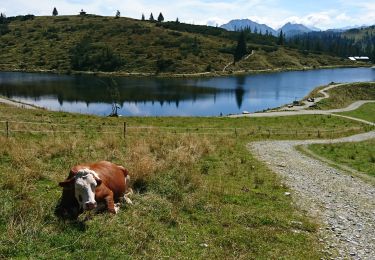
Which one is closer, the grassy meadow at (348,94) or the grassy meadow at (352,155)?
the grassy meadow at (352,155)

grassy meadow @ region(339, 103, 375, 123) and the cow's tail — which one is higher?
the cow's tail

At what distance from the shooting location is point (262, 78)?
542 feet

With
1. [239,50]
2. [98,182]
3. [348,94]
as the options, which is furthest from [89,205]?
[239,50]

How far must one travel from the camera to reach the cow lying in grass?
11.7 meters

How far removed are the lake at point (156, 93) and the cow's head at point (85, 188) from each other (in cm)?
7170

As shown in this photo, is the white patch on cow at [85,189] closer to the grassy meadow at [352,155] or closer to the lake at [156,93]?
the grassy meadow at [352,155]

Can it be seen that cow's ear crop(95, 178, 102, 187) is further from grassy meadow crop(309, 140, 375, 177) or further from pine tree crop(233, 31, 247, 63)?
pine tree crop(233, 31, 247, 63)

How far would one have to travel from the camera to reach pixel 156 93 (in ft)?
391

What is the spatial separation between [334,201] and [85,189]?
1161 centimetres

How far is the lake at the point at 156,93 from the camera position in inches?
3770

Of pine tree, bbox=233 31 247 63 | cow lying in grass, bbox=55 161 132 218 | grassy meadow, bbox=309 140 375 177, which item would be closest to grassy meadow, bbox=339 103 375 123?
grassy meadow, bbox=309 140 375 177

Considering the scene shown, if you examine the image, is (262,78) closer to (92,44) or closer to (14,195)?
(92,44)

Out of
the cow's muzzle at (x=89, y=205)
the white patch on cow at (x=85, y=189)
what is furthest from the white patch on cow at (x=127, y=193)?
the cow's muzzle at (x=89, y=205)

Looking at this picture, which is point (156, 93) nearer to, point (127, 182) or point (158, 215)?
point (127, 182)
